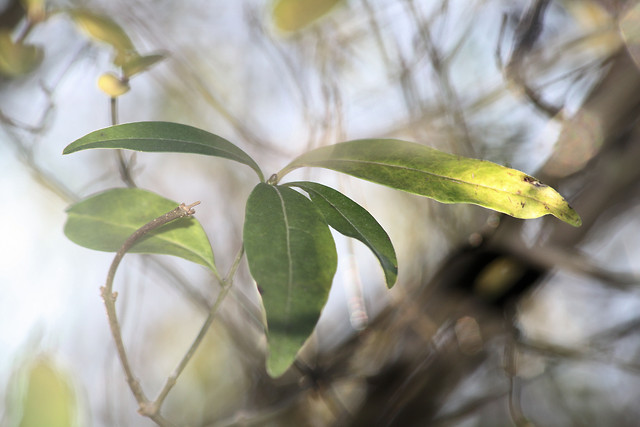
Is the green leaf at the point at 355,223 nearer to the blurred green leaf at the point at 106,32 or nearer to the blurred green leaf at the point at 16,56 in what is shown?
the blurred green leaf at the point at 106,32

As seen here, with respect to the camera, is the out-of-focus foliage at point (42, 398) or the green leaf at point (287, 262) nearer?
the green leaf at point (287, 262)

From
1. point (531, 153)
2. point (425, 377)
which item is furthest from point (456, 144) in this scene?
point (425, 377)

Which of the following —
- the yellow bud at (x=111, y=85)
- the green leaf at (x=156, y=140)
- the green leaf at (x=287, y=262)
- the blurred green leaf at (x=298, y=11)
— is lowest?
the green leaf at (x=287, y=262)

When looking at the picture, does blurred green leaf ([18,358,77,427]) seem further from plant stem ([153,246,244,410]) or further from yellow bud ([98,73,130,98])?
yellow bud ([98,73,130,98])

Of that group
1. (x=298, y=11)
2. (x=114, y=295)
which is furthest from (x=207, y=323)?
(x=298, y=11)

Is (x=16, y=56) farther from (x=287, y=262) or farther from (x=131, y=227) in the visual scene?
(x=287, y=262)

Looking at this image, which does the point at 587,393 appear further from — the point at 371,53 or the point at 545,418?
the point at 371,53

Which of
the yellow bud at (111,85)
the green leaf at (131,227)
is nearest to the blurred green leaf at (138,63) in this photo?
the yellow bud at (111,85)
